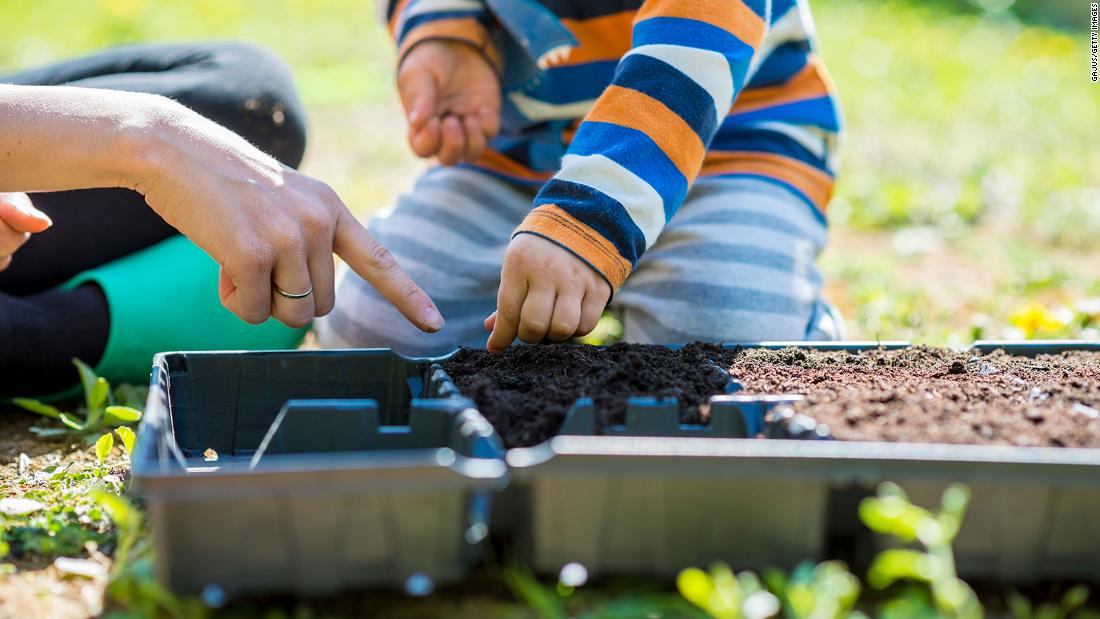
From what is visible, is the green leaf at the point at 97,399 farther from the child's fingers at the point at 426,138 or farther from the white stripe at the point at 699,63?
the white stripe at the point at 699,63

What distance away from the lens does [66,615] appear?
0.89 meters

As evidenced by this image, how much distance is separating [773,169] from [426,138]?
1.89ft

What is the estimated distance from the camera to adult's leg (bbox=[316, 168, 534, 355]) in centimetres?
175

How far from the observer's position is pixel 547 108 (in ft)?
5.93

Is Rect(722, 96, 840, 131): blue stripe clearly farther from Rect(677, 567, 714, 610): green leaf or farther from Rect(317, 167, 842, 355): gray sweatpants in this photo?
Rect(677, 567, 714, 610): green leaf

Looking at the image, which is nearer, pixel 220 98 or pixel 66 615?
pixel 66 615

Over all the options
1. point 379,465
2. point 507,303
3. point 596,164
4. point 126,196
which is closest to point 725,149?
point 596,164

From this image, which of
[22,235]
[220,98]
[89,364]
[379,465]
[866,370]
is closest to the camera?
[379,465]

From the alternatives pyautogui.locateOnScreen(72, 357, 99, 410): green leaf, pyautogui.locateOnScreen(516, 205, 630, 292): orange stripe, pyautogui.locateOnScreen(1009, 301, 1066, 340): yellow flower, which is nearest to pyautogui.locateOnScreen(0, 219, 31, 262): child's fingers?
pyautogui.locateOnScreen(72, 357, 99, 410): green leaf

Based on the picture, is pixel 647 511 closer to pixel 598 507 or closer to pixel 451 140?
A: pixel 598 507

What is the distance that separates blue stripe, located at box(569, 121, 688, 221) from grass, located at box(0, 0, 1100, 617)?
0.59 metres

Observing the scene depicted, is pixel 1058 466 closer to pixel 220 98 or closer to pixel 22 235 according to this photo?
pixel 22 235

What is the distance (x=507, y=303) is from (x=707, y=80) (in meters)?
0.40

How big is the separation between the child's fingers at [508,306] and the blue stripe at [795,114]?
0.69 metres
